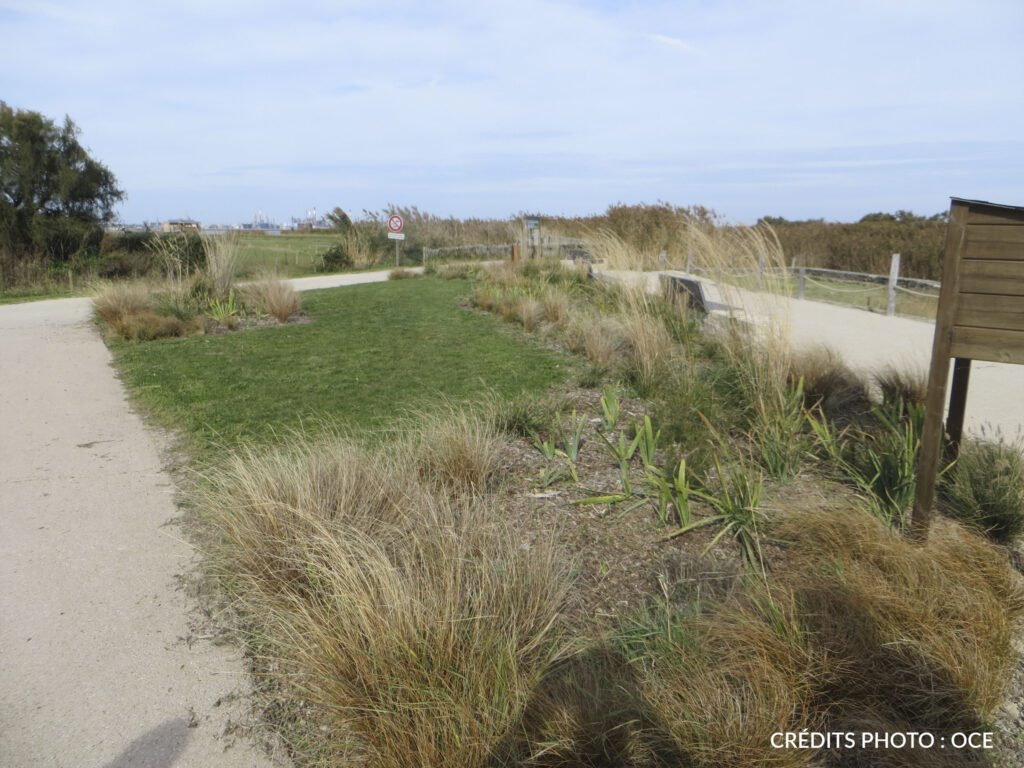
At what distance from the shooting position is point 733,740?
2393mm

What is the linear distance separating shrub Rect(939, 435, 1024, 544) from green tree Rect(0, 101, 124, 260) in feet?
80.0

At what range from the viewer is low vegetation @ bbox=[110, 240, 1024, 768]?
2525mm

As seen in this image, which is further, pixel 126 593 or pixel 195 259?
pixel 195 259

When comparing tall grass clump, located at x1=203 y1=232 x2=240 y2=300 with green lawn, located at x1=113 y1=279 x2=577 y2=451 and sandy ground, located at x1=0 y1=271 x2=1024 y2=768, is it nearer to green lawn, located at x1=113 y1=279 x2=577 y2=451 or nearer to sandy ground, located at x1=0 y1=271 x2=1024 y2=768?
green lawn, located at x1=113 y1=279 x2=577 y2=451

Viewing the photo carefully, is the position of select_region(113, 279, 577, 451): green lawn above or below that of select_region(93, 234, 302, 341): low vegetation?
below

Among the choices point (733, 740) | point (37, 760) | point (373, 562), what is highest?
point (373, 562)

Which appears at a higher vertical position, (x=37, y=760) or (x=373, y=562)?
(x=373, y=562)

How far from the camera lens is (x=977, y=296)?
134 inches

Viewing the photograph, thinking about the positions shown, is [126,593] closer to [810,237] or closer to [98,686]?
[98,686]

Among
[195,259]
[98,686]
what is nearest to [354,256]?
[195,259]

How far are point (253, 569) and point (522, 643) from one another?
54.7 inches

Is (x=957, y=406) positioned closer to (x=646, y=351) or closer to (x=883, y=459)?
(x=883, y=459)

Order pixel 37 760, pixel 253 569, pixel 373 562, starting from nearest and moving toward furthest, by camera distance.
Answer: pixel 37 760 → pixel 373 562 → pixel 253 569

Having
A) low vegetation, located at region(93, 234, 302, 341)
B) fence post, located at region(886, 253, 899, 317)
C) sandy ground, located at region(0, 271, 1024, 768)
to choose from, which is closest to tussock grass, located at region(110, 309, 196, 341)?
low vegetation, located at region(93, 234, 302, 341)
